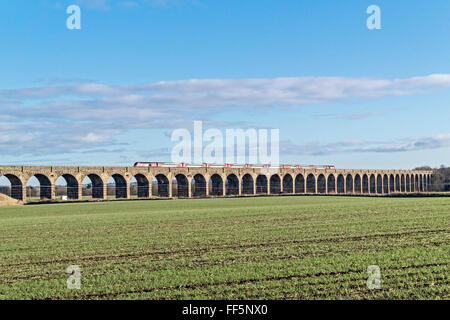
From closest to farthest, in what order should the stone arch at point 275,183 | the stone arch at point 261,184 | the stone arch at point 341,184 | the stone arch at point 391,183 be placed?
the stone arch at point 261,184
the stone arch at point 275,183
the stone arch at point 341,184
the stone arch at point 391,183

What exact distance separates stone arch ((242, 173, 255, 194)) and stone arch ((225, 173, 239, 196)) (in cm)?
187

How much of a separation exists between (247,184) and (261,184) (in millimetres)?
3912

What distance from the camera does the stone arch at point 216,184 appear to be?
7475 centimetres

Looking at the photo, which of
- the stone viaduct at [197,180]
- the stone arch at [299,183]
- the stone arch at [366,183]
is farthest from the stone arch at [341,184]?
the stone arch at [299,183]

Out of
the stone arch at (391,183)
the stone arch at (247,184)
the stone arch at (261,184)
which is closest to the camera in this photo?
the stone arch at (247,184)

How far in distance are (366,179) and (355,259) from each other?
100133 mm

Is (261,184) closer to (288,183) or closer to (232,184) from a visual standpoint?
(288,183)

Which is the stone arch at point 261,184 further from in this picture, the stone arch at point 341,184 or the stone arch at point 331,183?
the stone arch at point 341,184

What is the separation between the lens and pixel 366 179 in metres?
106

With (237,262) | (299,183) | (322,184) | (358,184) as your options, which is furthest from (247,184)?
(237,262)

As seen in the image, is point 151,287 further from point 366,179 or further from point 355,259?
point 366,179

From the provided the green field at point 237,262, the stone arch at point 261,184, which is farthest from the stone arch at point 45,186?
the green field at point 237,262

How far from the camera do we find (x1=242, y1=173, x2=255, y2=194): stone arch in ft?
258

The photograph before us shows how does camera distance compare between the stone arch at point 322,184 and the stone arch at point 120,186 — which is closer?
the stone arch at point 120,186
